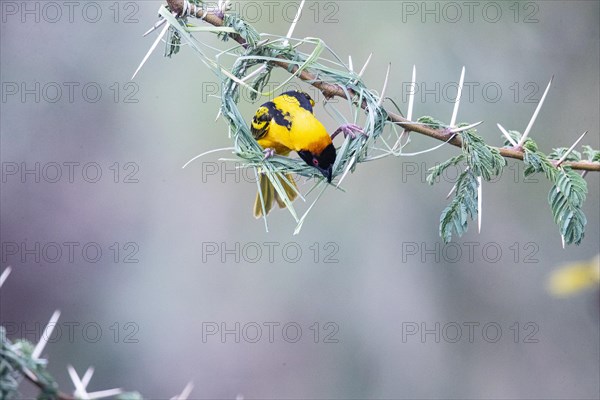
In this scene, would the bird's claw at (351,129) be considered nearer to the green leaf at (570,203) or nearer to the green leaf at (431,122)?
the green leaf at (431,122)

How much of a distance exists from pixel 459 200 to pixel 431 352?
3691 millimetres

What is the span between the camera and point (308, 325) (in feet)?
17.6

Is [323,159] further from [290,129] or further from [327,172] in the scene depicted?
[290,129]

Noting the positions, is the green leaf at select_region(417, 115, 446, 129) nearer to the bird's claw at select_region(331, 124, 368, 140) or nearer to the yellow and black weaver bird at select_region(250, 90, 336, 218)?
the bird's claw at select_region(331, 124, 368, 140)

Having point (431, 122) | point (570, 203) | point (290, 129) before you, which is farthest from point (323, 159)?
point (570, 203)

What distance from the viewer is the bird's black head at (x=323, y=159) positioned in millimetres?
2285

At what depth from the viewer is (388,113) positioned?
2021 mm

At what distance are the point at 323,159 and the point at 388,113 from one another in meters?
0.40

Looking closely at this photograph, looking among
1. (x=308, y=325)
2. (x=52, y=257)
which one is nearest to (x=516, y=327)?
(x=308, y=325)

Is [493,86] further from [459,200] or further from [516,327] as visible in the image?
[459,200]

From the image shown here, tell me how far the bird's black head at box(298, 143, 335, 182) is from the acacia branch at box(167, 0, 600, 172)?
29cm

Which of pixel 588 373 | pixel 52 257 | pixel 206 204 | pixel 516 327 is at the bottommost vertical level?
pixel 588 373

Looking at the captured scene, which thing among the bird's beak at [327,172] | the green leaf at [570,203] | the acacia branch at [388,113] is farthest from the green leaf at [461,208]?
the bird's beak at [327,172]

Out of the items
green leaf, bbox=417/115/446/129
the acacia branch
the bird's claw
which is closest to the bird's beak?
the bird's claw
